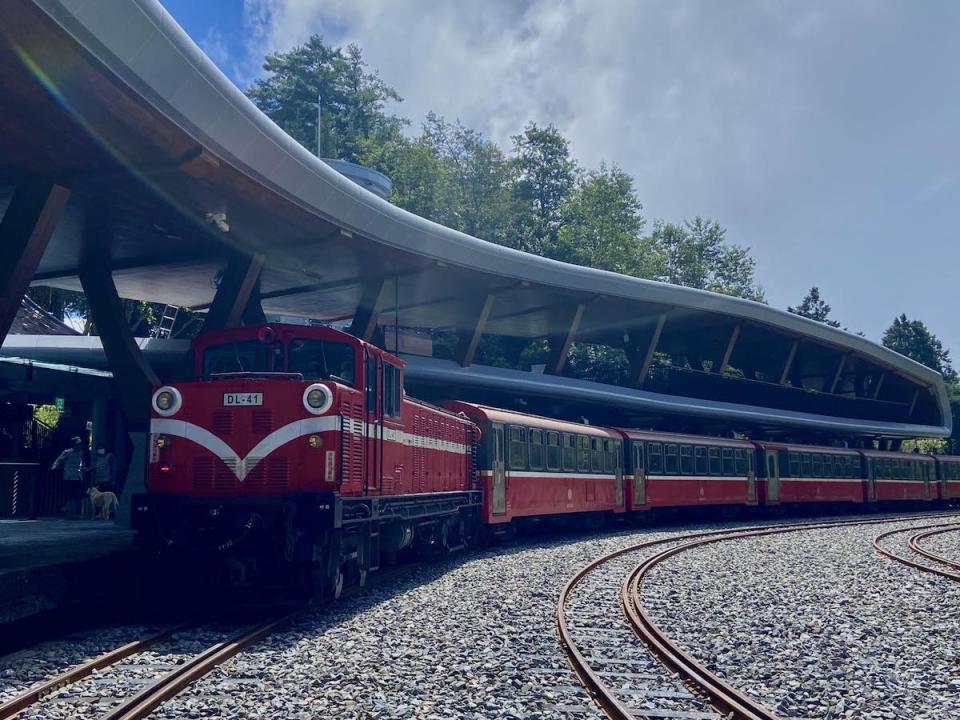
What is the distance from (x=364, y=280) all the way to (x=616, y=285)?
1081 centimetres

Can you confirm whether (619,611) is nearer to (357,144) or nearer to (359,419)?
(359,419)

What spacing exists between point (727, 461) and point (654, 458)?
191 inches

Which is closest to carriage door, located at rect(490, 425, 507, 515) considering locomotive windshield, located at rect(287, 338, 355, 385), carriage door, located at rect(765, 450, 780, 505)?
locomotive windshield, located at rect(287, 338, 355, 385)

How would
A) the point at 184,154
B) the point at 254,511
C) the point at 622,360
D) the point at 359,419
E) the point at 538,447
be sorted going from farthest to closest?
the point at 622,360
the point at 538,447
the point at 184,154
the point at 359,419
the point at 254,511

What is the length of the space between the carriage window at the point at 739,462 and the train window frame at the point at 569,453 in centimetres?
1023

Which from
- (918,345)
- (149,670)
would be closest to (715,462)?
(149,670)

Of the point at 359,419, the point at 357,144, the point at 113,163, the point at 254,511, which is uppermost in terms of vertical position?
the point at 357,144

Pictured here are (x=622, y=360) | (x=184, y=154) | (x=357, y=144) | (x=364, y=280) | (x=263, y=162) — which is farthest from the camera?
(x=357, y=144)

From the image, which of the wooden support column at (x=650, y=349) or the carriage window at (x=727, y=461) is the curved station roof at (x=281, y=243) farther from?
the carriage window at (x=727, y=461)

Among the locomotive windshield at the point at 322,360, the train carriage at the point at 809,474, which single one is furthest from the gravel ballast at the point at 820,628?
the train carriage at the point at 809,474

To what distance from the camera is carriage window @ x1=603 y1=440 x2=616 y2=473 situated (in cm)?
2424

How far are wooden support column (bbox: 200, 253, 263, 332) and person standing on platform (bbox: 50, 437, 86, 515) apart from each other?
457 cm

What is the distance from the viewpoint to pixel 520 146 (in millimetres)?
74438

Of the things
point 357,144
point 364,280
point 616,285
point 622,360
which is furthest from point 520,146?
point 364,280
